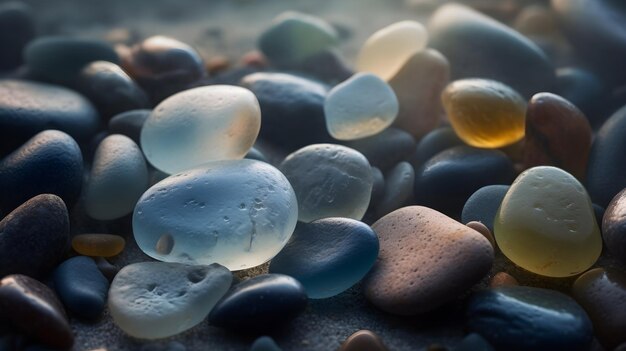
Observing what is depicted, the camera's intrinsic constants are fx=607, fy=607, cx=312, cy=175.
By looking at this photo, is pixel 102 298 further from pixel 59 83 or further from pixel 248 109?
pixel 59 83

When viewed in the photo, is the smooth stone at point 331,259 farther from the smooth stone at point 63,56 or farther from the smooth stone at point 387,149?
the smooth stone at point 63,56

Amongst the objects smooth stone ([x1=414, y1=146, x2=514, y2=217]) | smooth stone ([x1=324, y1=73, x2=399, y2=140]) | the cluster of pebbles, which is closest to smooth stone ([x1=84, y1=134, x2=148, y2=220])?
the cluster of pebbles

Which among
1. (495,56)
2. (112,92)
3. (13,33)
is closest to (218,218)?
(112,92)

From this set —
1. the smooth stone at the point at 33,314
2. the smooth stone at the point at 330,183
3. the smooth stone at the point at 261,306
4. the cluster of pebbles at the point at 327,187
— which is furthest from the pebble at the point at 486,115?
the smooth stone at the point at 33,314

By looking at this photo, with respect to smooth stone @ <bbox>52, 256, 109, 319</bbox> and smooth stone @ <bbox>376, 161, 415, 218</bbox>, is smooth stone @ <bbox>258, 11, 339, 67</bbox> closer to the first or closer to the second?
smooth stone @ <bbox>376, 161, 415, 218</bbox>

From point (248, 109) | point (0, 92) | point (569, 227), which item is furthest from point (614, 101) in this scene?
point (0, 92)

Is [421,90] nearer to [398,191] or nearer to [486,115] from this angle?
[486,115]
